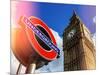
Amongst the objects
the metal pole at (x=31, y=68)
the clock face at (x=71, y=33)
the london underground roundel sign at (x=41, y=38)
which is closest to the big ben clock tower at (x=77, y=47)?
the clock face at (x=71, y=33)

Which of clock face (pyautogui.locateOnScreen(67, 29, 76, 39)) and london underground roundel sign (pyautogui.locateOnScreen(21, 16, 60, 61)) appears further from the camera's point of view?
clock face (pyautogui.locateOnScreen(67, 29, 76, 39))

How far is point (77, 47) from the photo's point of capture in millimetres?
2004

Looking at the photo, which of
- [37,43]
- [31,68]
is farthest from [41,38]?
[31,68]

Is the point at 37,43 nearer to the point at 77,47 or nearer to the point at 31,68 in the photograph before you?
the point at 31,68

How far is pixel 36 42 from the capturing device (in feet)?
6.10

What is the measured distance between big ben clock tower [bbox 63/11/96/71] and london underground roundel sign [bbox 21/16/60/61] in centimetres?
12

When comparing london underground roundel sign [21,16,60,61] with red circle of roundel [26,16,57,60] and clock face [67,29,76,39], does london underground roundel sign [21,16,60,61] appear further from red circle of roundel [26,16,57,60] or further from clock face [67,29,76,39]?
clock face [67,29,76,39]

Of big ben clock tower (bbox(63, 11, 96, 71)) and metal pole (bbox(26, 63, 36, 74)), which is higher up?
big ben clock tower (bbox(63, 11, 96, 71))

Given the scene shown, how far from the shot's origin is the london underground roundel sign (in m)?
1.84

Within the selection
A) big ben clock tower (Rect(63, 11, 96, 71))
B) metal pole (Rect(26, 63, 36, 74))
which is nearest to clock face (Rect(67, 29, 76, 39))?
big ben clock tower (Rect(63, 11, 96, 71))

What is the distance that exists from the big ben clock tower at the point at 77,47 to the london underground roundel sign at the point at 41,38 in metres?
0.12
